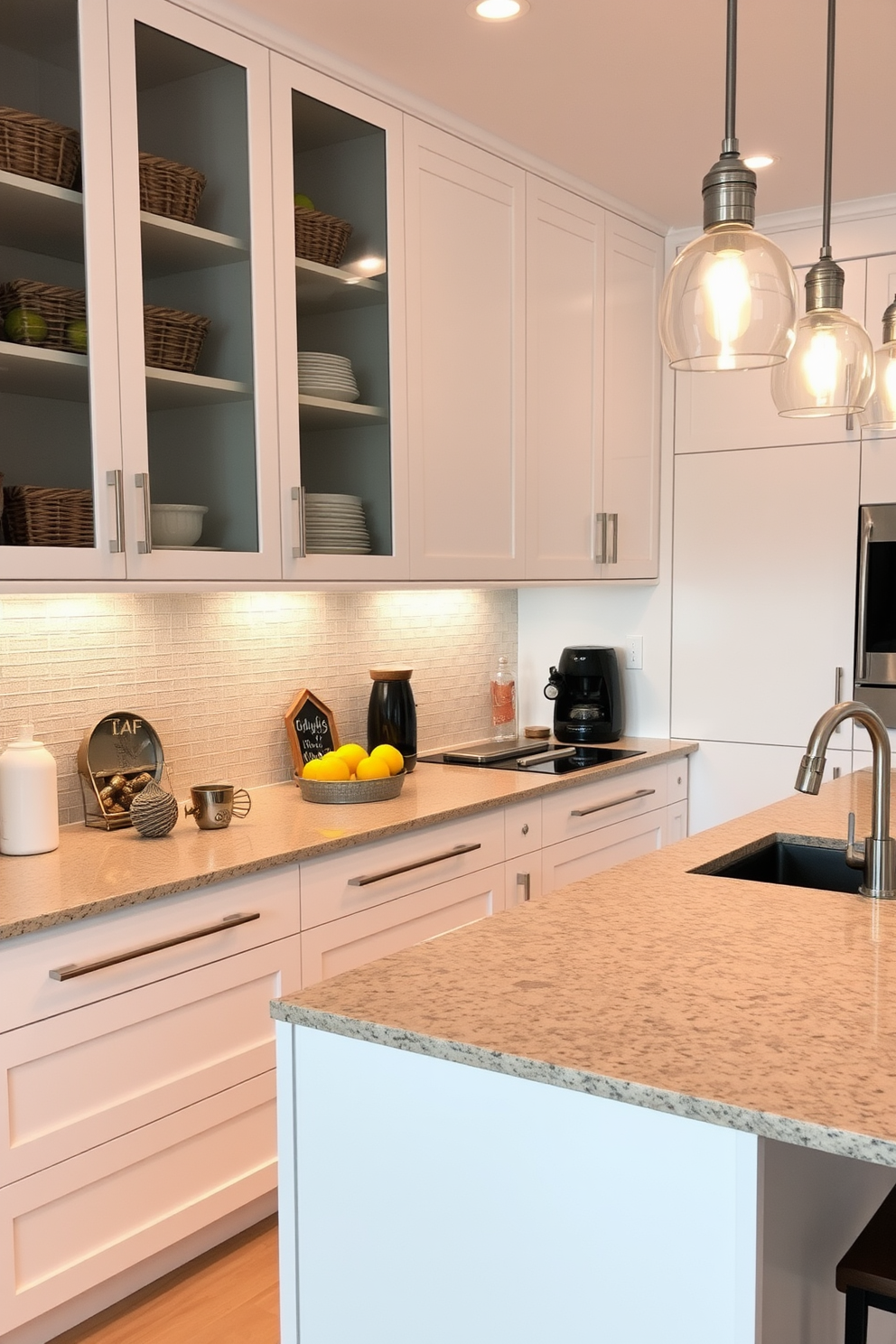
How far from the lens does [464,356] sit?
3.13m

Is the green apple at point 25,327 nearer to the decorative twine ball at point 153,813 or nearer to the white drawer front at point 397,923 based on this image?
the decorative twine ball at point 153,813

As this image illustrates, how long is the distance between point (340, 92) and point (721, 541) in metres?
1.86

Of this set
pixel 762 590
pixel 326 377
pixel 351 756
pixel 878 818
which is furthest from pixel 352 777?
pixel 762 590

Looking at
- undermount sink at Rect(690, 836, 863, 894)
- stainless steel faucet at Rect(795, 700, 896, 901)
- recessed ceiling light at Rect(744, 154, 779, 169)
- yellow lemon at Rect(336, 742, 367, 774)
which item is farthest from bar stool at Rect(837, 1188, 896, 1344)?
recessed ceiling light at Rect(744, 154, 779, 169)

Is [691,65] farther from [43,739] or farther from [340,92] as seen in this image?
[43,739]

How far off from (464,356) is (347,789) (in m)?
1.17

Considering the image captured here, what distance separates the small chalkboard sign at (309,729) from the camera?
310 cm

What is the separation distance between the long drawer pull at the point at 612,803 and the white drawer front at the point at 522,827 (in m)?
0.18

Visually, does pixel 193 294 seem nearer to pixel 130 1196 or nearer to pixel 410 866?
pixel 410 866

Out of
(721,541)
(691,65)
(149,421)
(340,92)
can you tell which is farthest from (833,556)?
(149,421)

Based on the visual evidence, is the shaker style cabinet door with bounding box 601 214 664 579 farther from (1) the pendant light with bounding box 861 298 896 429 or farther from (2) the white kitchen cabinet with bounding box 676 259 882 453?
(1) the pendant light with bounding box 861 298 896 429

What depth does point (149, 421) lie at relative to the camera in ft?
7.52

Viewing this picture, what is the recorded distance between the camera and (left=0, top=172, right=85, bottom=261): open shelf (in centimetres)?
206

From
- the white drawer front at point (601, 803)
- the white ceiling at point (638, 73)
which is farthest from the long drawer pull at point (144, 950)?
the white ceiling at point (638, 73)
